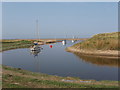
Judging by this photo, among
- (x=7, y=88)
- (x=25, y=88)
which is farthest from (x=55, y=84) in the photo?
(x=7, y=88)

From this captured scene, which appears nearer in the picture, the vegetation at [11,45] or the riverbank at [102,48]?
the riverbank at [102,48]

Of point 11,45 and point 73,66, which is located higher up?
point 11,45

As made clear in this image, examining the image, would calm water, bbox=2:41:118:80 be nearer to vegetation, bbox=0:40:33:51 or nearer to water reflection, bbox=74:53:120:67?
water reflection, bbox=74:53:120:67

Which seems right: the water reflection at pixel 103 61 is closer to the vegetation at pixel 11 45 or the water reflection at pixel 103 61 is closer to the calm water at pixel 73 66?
the calm water at pixel 73 66

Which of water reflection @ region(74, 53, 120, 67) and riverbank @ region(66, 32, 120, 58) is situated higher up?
riverbank @ region(66, 32, 120, 58)

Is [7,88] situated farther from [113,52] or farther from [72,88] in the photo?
[113,52]

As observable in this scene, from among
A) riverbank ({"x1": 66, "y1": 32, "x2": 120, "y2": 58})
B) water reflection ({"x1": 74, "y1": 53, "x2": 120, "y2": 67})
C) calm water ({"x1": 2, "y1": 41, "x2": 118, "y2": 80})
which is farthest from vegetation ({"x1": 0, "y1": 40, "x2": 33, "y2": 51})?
water reflection ({"x1": 74, "y1": 53, "x2": 120, "y2": 67})

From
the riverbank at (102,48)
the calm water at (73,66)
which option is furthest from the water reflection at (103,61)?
the riverbank at (102,48)

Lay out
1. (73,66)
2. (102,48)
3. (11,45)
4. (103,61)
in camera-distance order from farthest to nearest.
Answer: (11,45) → (102,48) → (103,61) → (73,66)

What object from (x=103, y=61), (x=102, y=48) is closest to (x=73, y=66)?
(x=103, y=61)

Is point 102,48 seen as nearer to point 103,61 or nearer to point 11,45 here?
point 103,61

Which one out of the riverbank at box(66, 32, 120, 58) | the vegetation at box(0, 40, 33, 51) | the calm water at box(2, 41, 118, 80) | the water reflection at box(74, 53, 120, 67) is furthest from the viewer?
the vegetation at box(0, 40, 33, 51)

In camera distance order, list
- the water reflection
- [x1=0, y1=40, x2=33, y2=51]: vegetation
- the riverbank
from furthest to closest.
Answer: [x1=0, y1=40, x2=33, y2=51]: vegetation → the riverbank → the water reflection

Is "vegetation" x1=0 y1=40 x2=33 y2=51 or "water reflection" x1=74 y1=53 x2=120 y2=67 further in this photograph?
"vegetation" x1=0 y1=40 x2=33 y2=51
